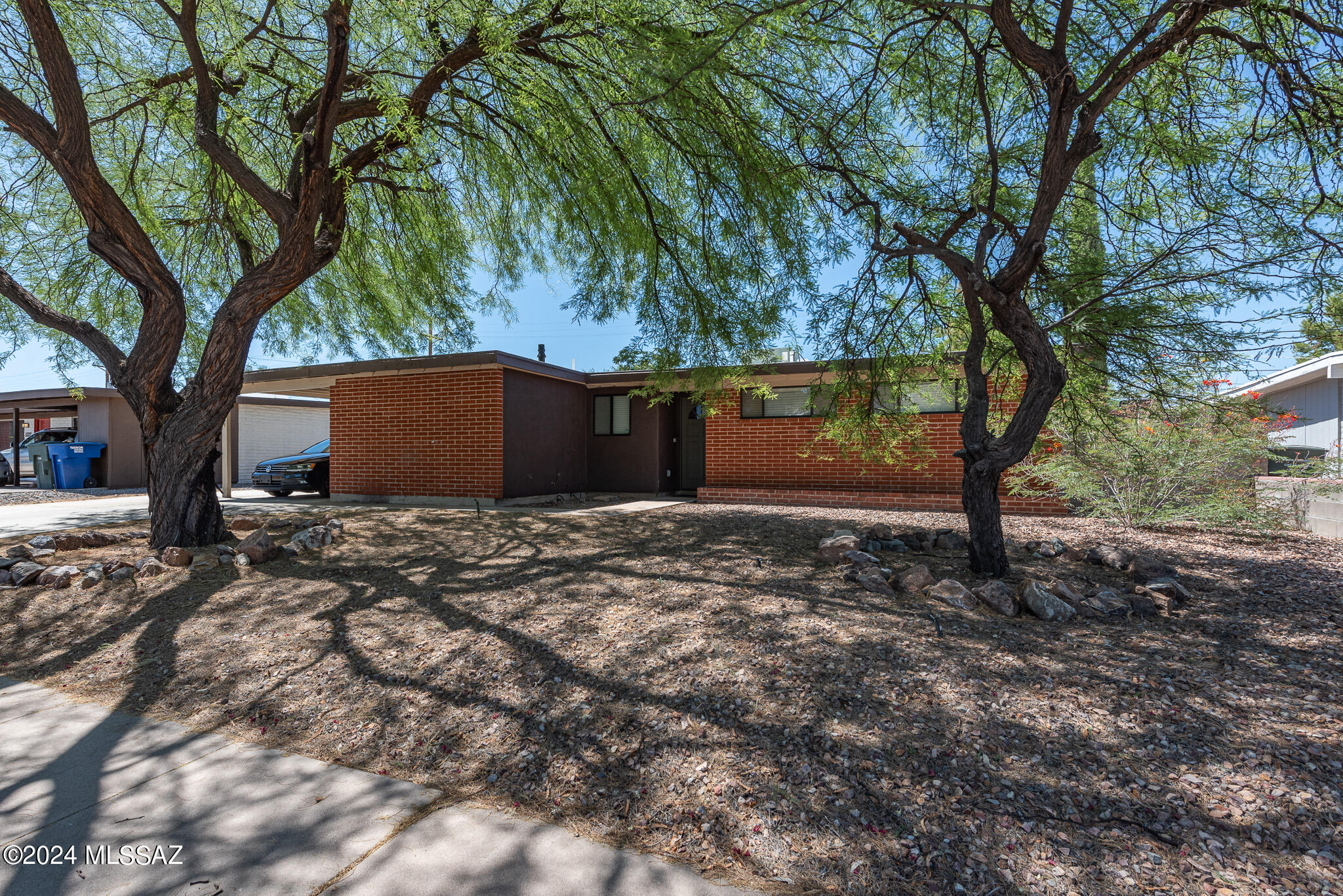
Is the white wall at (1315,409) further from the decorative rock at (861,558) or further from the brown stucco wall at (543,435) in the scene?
the brown stucco wall at (543,435)

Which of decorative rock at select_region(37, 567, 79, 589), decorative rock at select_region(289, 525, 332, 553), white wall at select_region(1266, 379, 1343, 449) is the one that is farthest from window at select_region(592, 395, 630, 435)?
white wall at select_region(1266, 379, 1343, 449)

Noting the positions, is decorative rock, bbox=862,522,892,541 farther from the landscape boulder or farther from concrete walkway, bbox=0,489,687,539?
the landscape boulder

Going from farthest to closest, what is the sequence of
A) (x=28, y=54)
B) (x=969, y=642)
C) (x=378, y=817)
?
1. (x=28, y=54)
2. (x=969, y=642)
3. (x=378, y=817)

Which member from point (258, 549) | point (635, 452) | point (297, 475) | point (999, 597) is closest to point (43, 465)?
point (297, 475)

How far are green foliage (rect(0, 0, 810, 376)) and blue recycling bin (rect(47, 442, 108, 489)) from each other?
944cm

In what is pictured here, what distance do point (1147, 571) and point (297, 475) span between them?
13528mm

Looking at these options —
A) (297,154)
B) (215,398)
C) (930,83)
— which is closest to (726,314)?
(930,83)

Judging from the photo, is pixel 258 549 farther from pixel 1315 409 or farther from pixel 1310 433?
pixel 1310 433

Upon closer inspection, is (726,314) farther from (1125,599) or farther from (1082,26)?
(1125,599)

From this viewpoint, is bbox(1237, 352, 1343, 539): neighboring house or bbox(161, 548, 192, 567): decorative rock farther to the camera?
bbox(1237, 352, 1343, 539): neighboring house

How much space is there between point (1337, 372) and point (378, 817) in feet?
46.4

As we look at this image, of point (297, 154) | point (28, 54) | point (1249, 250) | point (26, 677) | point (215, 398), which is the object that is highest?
point (28, 54)

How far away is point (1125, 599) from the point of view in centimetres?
397

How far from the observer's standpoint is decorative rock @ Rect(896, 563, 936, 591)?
421cm
